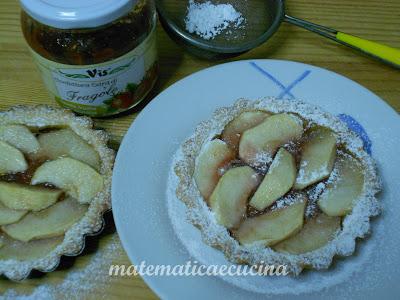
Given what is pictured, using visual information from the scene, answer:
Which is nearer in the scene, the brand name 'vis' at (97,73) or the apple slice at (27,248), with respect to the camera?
the apple slice at (27,248)

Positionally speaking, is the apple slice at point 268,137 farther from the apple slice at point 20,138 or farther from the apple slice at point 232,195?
the apple slice at point 20,138

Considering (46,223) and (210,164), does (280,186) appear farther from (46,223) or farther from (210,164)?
(46,223)

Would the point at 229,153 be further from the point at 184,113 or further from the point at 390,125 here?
the point at 390,125

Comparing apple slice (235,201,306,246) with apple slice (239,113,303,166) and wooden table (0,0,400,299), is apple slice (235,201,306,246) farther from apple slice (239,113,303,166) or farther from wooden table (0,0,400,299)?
wooden table (0,0,400,299)

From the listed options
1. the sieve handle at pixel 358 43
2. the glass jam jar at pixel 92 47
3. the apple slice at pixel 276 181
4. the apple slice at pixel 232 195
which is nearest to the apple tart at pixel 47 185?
the glass jam jar at pixel 92 47

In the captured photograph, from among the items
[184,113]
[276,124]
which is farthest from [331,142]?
[184,113]
